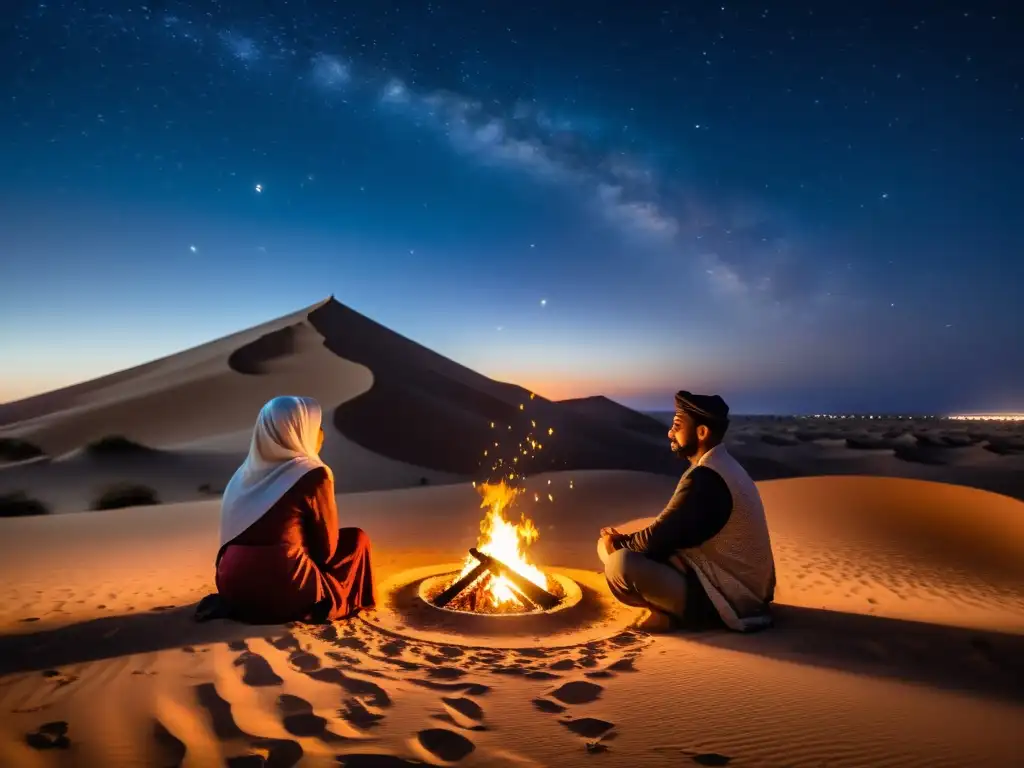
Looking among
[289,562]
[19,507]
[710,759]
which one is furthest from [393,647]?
[19,507]

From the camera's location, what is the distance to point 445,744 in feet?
11.8

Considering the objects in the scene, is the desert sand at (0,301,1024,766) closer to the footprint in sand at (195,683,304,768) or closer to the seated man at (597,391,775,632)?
the footprint in sand at (195,683,304,768)

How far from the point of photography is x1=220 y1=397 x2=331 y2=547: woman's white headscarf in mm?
5551

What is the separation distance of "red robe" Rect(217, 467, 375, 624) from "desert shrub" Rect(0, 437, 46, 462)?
2704 cm

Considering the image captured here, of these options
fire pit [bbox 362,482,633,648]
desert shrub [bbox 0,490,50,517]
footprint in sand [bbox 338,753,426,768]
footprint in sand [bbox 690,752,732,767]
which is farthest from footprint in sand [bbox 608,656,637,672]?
desert shrub [bbox 0,490,50,517]

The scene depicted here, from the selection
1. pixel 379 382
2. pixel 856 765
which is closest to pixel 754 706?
pixel 856 765

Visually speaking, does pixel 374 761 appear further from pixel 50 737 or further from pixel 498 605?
pixel 498 605

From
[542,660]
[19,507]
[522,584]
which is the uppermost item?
[522,584]

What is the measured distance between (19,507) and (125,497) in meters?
2.33

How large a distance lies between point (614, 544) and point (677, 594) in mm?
713

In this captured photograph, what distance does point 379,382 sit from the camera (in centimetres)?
3959

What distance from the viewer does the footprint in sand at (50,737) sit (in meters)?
3.46

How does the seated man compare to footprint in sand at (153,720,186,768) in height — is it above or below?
above

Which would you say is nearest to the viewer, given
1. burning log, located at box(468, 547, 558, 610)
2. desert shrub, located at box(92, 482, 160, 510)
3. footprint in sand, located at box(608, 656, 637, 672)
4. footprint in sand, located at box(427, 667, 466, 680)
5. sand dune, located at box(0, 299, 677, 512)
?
footprint in sand, located at box(427, 667, 466, 680)
